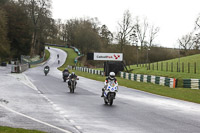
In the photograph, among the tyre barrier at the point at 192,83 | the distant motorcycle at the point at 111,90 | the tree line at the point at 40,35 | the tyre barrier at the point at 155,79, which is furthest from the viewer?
the tree line at the point at 40,35

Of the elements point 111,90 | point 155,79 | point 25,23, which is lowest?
point 155,79

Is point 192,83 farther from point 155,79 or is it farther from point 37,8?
point 37,8

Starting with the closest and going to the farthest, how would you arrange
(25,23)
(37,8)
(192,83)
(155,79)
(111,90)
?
1. (111,90)
2. (192,83)
3. (155,79)
4. (37,8)
5. (25,23)

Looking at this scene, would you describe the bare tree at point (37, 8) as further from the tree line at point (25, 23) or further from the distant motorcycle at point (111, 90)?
the distant motorcycle at point (111, 90)

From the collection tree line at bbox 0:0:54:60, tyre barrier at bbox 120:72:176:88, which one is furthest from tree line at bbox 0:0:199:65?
tyre barrier at bbox 120:72:176:88

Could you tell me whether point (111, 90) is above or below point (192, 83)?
above

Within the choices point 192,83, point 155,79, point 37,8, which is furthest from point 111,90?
point 37,8

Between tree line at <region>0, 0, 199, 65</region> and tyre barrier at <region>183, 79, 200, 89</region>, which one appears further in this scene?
tree line at <region>0, 0, 199, 65</region>

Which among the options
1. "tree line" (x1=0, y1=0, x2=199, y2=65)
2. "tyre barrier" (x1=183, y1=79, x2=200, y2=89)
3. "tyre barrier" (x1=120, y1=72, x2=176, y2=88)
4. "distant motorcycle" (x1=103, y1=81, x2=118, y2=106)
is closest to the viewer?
"distant motorcycle" (x1=103, y1=81, x2=118, y2=106)

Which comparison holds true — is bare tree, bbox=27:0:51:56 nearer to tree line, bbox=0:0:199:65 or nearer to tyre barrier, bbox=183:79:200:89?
tree line, bbox=0:0:199:65

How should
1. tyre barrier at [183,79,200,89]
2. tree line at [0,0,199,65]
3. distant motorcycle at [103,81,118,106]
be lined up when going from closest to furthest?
1. distant motorcycle at [103,81,118,106]
2. tyre barrier at [183,79,200,89]
3. tree line at [0,0,199,65]

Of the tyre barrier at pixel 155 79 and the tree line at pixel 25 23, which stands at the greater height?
the tree line at pixel 25 23

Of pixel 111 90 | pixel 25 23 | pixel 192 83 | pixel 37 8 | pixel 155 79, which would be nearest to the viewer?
pixel 111 90

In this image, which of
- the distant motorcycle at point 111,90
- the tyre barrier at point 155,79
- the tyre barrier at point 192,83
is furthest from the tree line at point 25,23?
the distant motorcycle at point 111,90
